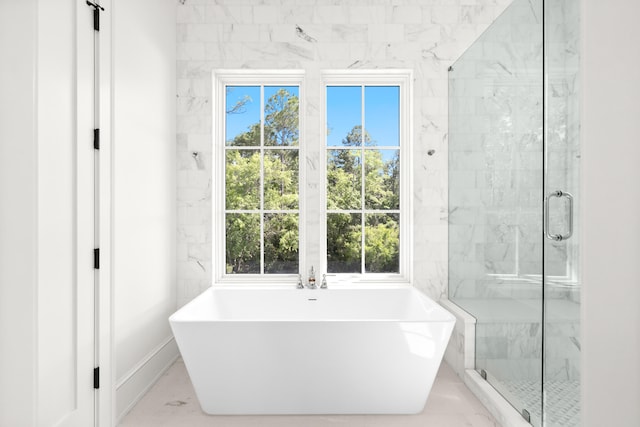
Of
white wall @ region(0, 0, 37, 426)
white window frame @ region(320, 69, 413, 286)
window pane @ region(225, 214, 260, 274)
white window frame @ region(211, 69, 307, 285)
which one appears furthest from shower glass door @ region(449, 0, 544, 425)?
white wall @ region(0, 0, 37, 426)

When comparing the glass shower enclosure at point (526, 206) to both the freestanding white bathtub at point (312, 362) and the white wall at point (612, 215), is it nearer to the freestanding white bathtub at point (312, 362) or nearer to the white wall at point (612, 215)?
the freestanding white bathtub at point (312, 362)

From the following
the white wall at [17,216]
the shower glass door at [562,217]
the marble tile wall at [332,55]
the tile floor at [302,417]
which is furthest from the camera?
the marble tile wall at [332,55]

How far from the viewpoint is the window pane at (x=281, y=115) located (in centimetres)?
329

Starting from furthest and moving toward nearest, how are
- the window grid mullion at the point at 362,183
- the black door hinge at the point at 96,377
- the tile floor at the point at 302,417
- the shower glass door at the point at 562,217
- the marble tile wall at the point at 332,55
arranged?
the window grid mullion at the point at 362,183 < the marble tile wall at the point at 332,55 < the tile floor at the point at 302,417 < the black door hinge at the point at 96,377 < the shower glass door at the point at 562,217

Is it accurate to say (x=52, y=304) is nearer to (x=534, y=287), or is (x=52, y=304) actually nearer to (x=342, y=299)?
(x=342, y=299)

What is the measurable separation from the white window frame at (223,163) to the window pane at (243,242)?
0.16 ft

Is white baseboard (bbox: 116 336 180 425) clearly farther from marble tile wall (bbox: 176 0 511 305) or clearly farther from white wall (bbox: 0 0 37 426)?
white wall (bbox: 0 0 37 426)

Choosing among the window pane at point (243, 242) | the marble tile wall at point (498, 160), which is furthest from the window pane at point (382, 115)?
the window pane at point (243, 242)

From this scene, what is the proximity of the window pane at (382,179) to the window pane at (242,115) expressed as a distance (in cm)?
98

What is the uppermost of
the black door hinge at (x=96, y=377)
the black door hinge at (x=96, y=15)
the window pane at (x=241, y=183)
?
the black door hinge at (x=96, y=15)

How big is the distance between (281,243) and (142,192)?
1188 millimetres

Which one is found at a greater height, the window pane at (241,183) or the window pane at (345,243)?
the window pane at (241,183)

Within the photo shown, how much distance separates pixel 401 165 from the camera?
10.7 feet

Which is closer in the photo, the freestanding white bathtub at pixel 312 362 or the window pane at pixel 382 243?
the freestanding white bathtub at pixel 312 362
